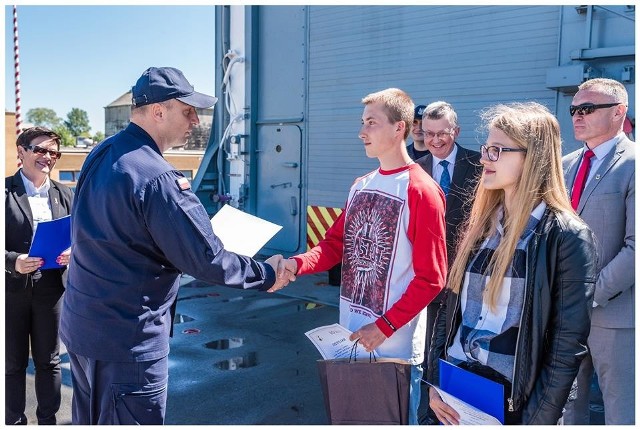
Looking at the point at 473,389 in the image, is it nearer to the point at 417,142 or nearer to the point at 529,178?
the point at 529,178

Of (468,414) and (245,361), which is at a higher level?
(468,414)

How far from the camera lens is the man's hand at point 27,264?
3.20 metres

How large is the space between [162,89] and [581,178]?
215 cm

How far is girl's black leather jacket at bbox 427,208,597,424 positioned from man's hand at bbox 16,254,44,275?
257 cm

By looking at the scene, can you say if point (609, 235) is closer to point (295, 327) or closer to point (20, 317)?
point (20, 317)

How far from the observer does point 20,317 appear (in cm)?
338

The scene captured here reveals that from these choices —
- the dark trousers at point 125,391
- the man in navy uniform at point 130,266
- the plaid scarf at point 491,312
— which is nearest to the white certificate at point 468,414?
the plaid scarf at point 491,312

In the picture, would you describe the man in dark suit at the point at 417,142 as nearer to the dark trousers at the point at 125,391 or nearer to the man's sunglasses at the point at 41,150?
the man's sunglasses at the point at 41,150

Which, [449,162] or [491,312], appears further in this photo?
[449,162]

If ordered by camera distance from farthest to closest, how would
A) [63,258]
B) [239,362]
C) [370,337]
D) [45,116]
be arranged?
[45,116] < [239,362] < [63,258] < [370,337]

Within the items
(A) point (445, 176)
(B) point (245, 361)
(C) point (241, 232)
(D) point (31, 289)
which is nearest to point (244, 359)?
(B) point (245, 361)

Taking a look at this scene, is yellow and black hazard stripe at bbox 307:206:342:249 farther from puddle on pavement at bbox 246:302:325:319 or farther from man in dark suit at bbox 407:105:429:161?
man in dark suit at bbox 407:105:429:161

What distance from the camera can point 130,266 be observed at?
2.24m

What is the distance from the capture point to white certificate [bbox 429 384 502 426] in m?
1.83
